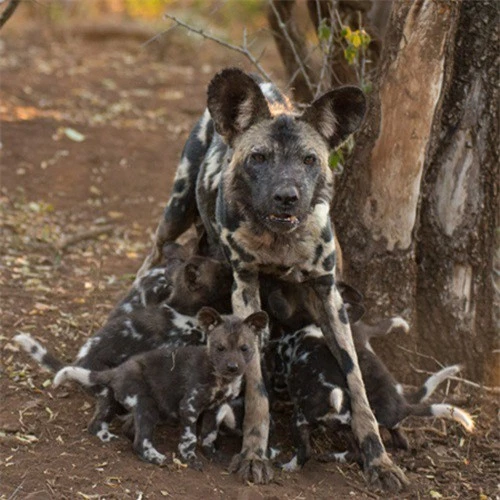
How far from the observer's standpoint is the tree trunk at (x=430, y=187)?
487cm

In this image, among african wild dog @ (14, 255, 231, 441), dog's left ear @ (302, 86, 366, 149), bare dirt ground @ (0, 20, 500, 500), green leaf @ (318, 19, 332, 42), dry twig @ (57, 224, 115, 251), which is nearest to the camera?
bare dirt ground @ (0, 20, 500, 500)

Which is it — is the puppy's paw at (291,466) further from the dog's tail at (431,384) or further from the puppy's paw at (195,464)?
the dog's tail at (431,384)

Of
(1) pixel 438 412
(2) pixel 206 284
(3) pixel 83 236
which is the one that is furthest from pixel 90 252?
(1) pixel 438 412

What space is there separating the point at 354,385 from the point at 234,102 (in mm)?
1300

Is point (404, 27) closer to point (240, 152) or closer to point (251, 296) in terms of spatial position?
point (240, 152)

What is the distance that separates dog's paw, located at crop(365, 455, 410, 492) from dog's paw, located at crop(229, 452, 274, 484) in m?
0.41

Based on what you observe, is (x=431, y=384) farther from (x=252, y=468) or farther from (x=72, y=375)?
(x=72, y=375)

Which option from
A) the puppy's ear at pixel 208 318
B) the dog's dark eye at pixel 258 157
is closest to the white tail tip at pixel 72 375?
the puppy's ear at pixel 208 318

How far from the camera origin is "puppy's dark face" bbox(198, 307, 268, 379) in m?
4.29

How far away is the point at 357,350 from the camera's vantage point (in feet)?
15.6

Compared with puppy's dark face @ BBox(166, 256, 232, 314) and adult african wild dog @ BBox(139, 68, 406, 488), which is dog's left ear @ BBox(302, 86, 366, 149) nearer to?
adult african wild dog @ BBox(139, 68, 406, 488)

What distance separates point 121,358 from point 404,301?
55.7 inches

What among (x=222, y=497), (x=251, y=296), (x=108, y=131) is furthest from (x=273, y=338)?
(x=108, y=131)

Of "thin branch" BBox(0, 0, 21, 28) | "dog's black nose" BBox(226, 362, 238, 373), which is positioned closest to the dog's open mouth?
"dog's black nose" BBox(226, 362, 238, 373)
